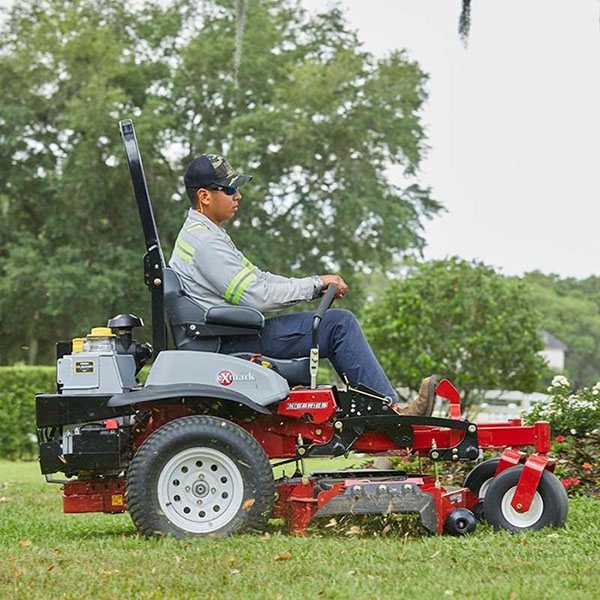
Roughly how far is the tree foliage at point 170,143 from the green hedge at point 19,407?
1126 centimetres

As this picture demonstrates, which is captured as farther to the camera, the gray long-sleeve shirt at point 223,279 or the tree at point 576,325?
the tree at point 576,325

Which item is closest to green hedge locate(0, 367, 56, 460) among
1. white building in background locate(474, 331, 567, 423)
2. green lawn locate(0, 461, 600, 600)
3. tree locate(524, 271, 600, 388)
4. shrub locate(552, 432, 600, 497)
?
white building in background locate(474, 331, 567, 423)

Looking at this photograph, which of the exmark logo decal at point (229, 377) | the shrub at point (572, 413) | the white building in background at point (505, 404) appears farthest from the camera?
the white building in background at point (505, 404)

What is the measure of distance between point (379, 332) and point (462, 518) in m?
18.1

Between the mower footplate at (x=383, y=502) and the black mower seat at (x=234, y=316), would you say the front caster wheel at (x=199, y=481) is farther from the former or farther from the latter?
the black mower seat at (x=234, y=316)

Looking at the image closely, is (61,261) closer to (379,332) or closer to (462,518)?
(379,332)

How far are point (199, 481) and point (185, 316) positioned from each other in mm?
841

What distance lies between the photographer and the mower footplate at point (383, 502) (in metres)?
6.18

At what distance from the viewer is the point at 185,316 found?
647 centimetres

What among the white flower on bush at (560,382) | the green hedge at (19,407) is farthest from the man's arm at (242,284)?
the green hedge at (19,407)

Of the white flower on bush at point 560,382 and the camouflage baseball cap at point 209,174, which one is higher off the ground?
the camouflage baseball cap at point 209,174

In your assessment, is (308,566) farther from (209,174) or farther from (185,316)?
(209,174)

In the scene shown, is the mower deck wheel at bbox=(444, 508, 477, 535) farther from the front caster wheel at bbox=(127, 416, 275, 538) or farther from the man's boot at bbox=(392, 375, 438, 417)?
the front caster wheel at bbox=(127, 416, 275, 538)

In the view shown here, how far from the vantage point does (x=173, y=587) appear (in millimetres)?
4785
